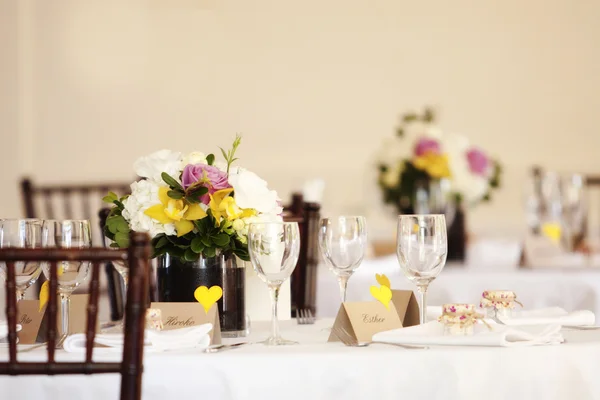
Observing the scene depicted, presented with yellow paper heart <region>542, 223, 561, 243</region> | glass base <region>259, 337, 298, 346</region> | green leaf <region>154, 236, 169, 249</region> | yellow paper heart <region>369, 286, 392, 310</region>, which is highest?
green leaf <region>154, 236, 169, 249</region>

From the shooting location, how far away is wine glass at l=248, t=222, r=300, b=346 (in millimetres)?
1450

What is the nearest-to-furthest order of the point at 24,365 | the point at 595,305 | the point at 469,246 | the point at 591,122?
the point at 24,365 → the point at 595,305 → the point at 469,246 → the point at 591,122

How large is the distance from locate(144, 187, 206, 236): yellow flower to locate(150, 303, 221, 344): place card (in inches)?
5.0

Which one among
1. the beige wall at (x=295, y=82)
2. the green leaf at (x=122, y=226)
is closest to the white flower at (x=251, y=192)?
the green leaf at (x=122, y=226)

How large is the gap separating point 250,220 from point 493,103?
482cm

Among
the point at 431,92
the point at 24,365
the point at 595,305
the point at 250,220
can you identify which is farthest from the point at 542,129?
the point at 24,365

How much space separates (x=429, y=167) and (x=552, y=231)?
52 cm

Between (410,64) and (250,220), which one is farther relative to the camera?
(410,64)

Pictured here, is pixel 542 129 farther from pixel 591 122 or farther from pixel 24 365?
pixel 24 365

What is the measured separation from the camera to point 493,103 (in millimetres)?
6195

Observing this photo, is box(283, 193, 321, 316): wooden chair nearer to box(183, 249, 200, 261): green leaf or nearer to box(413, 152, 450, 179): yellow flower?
box(183, 249, 200, 261): green leaf

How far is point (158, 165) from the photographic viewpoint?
1.63 metres

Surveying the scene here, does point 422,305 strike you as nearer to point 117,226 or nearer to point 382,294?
point 382,294

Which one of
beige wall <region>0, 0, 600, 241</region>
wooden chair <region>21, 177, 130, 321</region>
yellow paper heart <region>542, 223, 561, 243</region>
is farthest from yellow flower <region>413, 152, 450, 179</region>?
beige wall <region>0, 0, 600, 241</region>
